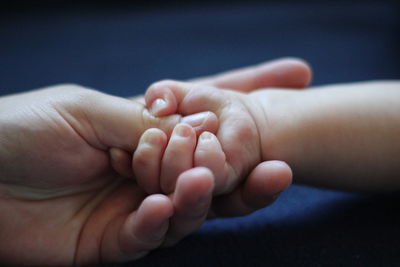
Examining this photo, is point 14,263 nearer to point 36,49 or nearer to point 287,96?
point 287,96

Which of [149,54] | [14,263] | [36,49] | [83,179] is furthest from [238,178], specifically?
[36,49]

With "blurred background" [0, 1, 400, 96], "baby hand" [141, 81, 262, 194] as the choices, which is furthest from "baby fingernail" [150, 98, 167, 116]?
"blurred background" [0, 1, 400, 96]

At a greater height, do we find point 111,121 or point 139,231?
point 111,121

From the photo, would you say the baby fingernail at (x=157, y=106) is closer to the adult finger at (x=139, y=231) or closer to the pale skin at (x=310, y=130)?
the pale skin at (x=310, y=130)

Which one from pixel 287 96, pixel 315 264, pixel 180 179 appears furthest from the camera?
pixel 287 96

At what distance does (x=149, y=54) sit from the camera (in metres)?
1.30

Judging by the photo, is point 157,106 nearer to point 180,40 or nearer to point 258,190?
point 258,190

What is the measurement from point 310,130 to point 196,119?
0.65 ft

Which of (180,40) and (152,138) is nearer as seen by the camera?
(152,138)

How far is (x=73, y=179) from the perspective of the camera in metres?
0.61

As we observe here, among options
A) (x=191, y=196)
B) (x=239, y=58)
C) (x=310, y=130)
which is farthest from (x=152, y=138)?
(x=239, y=58)

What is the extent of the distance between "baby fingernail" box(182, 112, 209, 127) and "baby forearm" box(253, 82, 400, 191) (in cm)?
12

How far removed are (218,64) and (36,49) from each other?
58cm

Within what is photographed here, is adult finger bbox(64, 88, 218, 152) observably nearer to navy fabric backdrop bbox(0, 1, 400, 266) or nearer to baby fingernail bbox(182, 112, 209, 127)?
baby fingernail bbox(182, 112, 209, 127)
